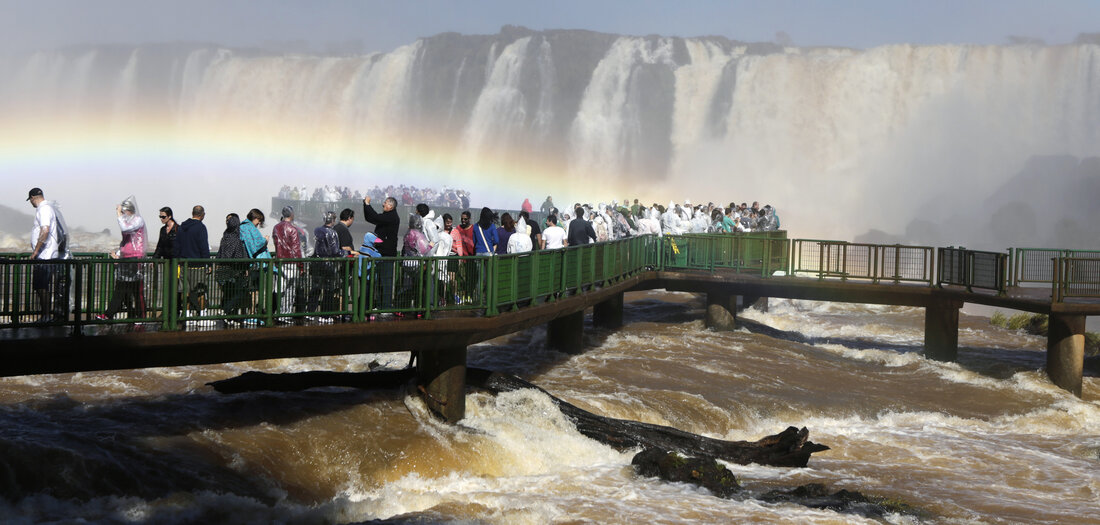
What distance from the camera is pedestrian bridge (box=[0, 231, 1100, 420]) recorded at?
11273 millimetres

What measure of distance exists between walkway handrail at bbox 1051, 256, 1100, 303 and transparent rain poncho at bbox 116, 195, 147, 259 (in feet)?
54.8

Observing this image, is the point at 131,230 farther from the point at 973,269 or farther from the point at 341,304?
the point at 973,269

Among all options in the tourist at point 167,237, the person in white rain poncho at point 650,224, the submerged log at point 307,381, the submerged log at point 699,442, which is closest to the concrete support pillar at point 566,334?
the person in white rain poncho at point 650,224

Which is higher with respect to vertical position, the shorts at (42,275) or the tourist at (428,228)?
the tourist at (428,228)

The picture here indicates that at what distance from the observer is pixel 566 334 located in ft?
75.0

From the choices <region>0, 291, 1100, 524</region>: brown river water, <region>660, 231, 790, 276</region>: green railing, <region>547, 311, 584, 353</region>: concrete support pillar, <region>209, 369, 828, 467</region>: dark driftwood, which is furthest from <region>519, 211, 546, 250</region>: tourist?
<region>660, 231, 790, 276</region>: green railing

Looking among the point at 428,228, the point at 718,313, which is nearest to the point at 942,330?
the point at 718,313

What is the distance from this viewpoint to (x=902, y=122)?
68.8 m

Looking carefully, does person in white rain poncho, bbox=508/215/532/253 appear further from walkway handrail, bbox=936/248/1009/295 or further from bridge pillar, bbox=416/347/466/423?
walkway handrail, bbox=936/248/1009/295

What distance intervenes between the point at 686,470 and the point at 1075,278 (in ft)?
39.7

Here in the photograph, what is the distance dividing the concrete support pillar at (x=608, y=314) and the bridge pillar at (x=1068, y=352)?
394 inches

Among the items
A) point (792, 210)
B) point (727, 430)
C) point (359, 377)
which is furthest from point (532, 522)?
point (792, 210)

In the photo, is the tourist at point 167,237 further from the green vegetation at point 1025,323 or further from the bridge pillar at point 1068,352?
the green vegetation at point 1025,323

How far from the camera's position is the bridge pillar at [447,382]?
48.8ft
